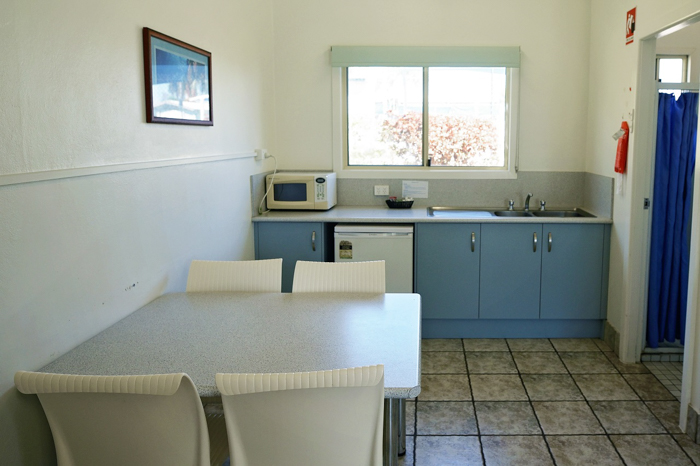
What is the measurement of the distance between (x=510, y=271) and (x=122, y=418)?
3165 mm

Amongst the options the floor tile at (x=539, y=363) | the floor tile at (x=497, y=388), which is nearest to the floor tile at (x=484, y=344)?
the floor tile at (x=539, y=363)

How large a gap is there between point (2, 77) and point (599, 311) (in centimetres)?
388

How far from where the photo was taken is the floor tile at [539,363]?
397 cm

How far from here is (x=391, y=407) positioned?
7.63 feet

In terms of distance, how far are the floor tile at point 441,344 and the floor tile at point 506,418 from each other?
0.87 meters

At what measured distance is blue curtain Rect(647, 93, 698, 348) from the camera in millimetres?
3893

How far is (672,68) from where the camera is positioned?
5469 millimetres

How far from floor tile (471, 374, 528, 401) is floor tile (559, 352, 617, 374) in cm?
42

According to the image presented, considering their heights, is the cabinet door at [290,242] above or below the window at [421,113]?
below

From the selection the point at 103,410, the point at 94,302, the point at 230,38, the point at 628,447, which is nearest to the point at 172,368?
the point at 103,410

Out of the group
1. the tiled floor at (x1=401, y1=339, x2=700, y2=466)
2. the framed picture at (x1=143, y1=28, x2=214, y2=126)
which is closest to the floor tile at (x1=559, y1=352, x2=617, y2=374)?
the tiled floor at (x1=401, y1=339, x2=700, y2=466)

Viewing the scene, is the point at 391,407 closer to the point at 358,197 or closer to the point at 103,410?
the point at 103,410

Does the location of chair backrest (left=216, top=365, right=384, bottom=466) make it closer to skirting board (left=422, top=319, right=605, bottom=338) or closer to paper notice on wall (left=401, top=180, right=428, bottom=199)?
skirting board (left=422, top=319, right=605, bottom=338)

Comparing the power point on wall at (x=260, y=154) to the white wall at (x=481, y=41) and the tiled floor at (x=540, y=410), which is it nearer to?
the white wall at (x=481, y=41)
